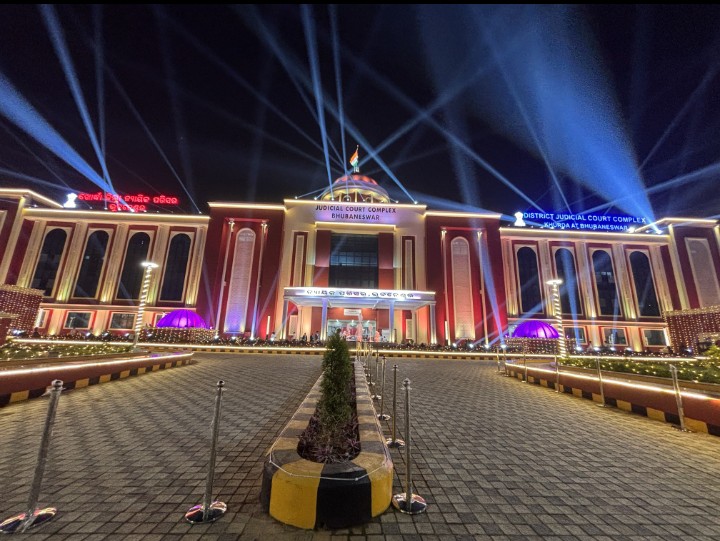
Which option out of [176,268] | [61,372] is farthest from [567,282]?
[176,268]

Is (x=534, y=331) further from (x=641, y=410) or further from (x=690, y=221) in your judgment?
(x=690, y=221)

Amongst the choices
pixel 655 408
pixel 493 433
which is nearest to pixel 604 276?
pixel 655 408

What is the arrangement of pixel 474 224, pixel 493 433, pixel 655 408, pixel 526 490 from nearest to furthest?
pixel 526 490
pixel 493 433
pixel 655 408
pixel 474 224

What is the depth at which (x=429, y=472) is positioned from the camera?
3.69m

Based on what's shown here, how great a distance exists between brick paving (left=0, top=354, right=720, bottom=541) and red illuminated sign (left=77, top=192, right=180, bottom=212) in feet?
109

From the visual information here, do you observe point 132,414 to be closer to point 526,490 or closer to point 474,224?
point 526,490

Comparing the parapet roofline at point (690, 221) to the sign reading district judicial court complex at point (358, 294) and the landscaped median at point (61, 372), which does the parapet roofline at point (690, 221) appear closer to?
the sign reading district judicial court complex at point (358, 294)

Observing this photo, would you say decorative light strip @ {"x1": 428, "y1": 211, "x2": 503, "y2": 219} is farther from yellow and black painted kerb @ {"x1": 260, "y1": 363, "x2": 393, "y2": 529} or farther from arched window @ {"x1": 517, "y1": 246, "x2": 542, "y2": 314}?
yellow and black painted kerb @ {"x1": 260, "y1": 363, "x2": 393, "y2": 529}

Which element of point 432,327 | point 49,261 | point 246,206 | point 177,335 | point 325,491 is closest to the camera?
point 325,491

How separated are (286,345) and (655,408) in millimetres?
20305

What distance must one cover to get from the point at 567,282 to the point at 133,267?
46.9 m

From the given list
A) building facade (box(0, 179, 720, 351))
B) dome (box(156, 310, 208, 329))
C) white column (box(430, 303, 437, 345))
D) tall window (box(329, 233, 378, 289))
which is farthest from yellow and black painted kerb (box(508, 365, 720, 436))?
dome (box(156, 310, 208, 329))

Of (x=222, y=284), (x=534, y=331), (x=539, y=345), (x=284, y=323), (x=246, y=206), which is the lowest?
(x=539, y=345)

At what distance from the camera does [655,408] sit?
6578 mm
